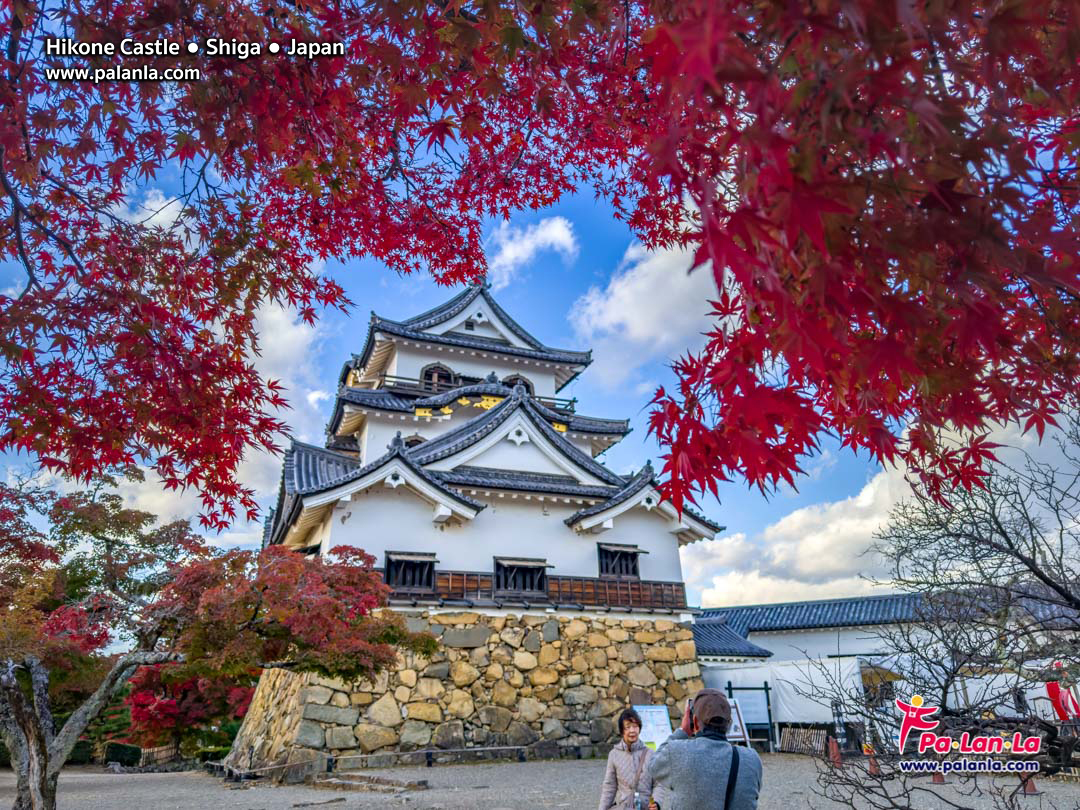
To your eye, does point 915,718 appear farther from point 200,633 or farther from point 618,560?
point 618,560

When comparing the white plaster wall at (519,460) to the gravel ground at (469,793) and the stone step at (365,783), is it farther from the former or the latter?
A: the stone step at (365,783)

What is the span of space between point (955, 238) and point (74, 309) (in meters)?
4.80

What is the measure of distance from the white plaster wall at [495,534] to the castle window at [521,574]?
0.19 m

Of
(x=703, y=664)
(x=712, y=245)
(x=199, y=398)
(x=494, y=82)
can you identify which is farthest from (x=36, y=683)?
(x=703, y=664)

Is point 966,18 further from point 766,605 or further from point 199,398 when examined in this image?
point 766,605

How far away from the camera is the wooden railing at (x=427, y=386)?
19.9 meters

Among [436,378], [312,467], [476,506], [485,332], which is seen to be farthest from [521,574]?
[485,332]

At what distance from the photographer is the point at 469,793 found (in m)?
9.22

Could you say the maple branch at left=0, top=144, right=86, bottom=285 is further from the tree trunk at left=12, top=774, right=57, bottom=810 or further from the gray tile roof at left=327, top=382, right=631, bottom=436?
the gray tile roof at left=327, top=382, right=631, bottom=436

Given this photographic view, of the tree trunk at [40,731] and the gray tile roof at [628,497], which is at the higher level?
the gray tile roof at [628,497]

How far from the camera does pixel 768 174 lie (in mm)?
1302

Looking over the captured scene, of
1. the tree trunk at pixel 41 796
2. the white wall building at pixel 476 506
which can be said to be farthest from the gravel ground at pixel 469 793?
the white wall building at pixel 476 506

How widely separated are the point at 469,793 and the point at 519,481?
7.64 meters

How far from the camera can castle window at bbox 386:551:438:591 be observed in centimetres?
1410
